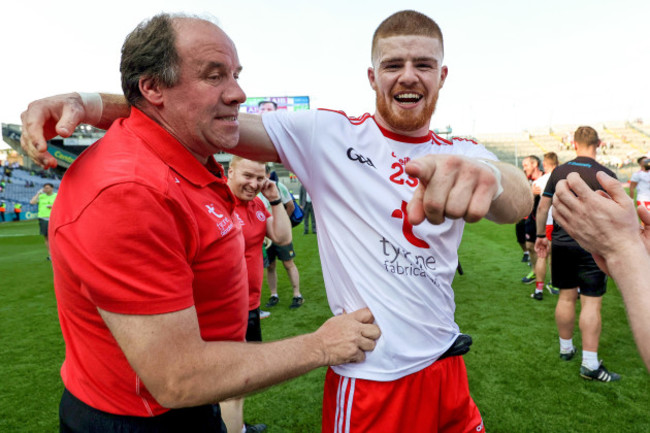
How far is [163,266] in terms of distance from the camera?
1107mm

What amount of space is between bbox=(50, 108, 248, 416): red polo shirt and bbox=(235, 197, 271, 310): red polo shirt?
6.18ft

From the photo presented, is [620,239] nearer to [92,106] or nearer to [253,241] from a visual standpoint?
[92,106]

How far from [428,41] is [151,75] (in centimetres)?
125

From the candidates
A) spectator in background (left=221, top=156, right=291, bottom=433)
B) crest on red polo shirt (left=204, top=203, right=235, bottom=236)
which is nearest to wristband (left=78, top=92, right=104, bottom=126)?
crest on red polo shirt (left=204, top=203, right=235, bottom=236)

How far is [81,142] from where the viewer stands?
40375 millimetres

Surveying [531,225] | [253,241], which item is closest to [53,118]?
[253,241]

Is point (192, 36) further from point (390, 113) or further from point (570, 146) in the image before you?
point (570, 146)

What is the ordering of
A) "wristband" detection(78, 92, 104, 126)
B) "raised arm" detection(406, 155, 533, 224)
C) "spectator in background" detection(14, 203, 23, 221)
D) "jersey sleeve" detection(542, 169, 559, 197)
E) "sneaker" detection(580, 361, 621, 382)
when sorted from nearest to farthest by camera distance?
"raised arm" detection(406, 155, 533, 224), "wristband" detection(78, 92, 104, 126), "sneaker" detection(580, 361, 621, 382), "jersey sleeve" detection(542, 169, 559, 197), "spectator in background" detection(14, 203, 23, 221)

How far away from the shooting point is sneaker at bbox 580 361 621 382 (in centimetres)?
374

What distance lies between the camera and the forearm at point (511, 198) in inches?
55.7

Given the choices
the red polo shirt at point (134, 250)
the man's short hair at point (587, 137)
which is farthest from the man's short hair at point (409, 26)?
the man's short hair at point (587, 137)

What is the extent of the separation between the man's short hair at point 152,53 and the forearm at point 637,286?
1.59 meters

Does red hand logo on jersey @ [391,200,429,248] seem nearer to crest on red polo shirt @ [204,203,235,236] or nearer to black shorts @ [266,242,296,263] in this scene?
crest on red polo shirt @ [204,203,235,236]

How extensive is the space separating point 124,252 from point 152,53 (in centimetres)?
69
